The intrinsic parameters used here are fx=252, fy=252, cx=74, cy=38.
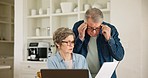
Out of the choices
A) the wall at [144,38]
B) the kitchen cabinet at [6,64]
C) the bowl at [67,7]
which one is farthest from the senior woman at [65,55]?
the kitchen cabinet at [6,64]

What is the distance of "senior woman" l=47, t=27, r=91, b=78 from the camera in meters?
1.79

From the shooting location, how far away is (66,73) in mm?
1378

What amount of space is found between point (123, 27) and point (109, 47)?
5.43 feet

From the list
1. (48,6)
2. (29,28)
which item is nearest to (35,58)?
(29,28)

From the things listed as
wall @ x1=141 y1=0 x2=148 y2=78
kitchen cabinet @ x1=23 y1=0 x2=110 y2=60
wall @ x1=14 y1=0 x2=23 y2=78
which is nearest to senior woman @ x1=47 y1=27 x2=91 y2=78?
wall @ x1=141 y1=0 x2=148 y2=78

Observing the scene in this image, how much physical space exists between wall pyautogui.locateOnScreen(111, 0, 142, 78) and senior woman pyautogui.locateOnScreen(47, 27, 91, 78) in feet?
5.93

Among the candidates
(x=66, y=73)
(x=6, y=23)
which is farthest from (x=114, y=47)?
(x=6, y=23)

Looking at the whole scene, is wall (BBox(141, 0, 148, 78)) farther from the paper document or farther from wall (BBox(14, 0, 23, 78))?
wall (BBox(14, 0, 23, 78))

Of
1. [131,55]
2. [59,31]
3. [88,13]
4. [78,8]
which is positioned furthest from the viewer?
[78,8]

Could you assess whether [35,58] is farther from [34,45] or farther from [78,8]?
[78,8]

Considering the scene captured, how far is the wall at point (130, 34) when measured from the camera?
347 cm

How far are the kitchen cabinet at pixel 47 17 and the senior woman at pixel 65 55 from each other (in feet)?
7.88

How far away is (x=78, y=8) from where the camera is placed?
4223 mm

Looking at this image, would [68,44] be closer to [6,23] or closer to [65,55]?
[65,55]
